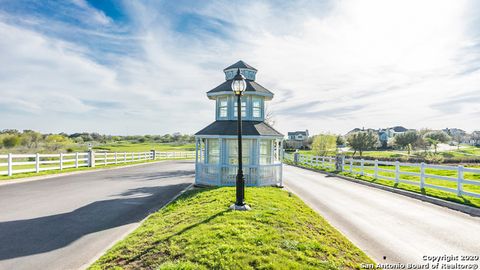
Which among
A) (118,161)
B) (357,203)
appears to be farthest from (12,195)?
A: (118,161)

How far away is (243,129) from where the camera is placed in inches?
533

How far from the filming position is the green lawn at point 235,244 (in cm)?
436

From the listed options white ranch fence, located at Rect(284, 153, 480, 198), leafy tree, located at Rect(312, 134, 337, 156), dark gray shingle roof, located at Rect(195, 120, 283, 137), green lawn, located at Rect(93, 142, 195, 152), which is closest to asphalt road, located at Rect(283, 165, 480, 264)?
white ranch fence, located at Rect(284, 153, 480, 198)

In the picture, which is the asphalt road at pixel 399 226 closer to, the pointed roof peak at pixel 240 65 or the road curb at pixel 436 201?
the road curb at pixel 436 201

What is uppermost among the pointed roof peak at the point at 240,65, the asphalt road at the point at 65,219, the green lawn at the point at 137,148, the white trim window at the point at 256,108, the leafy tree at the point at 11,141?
the pointed roof peak at the point at 240,65

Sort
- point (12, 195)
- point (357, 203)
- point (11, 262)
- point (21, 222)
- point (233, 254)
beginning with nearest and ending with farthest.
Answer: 1. point (233, 254)
2. point (11, 262)
3. point (21, 222)
4. point (357, 203)
5. point (12, 195)

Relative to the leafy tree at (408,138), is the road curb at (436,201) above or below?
below

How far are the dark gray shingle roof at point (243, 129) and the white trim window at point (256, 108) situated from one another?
18.5 inches

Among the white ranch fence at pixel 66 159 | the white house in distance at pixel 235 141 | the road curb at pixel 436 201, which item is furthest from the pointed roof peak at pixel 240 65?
the white ranch fence at pixel 66 159

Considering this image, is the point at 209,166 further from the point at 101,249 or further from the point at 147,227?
the point at 101,249

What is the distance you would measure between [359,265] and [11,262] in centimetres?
613

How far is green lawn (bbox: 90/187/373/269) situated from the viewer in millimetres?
4363

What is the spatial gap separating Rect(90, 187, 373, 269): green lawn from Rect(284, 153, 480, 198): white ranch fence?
7.13 m

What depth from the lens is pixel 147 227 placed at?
6.66 m
